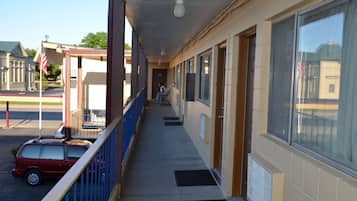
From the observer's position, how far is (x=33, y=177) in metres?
7.84

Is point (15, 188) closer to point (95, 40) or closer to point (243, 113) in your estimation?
point (243, 113)

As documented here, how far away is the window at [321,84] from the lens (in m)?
1.68


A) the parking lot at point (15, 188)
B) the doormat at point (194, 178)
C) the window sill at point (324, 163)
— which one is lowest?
the parking lot at point (15, 188)

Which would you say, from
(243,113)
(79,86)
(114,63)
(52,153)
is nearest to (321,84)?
(243,113)

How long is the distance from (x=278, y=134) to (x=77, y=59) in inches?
422

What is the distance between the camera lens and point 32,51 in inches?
2808

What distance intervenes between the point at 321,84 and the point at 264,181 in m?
0.92

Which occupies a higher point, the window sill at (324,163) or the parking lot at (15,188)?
the window sill at (324,163)

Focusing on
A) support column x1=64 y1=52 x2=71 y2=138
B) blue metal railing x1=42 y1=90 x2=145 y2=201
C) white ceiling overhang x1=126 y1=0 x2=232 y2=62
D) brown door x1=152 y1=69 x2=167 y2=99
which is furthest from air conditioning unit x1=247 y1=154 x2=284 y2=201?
brown door x1=152 y1=69 x2=167 y2=99

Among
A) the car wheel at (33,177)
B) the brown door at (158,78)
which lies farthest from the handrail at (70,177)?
the brown door at (158,78)

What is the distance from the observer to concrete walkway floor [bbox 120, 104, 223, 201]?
13.0ft

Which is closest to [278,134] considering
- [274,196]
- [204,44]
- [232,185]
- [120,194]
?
[274,196]

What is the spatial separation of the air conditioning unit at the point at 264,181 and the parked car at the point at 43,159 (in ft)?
19.0

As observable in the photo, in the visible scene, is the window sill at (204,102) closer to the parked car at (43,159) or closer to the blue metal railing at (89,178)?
the blue metal railing at (89,178)
